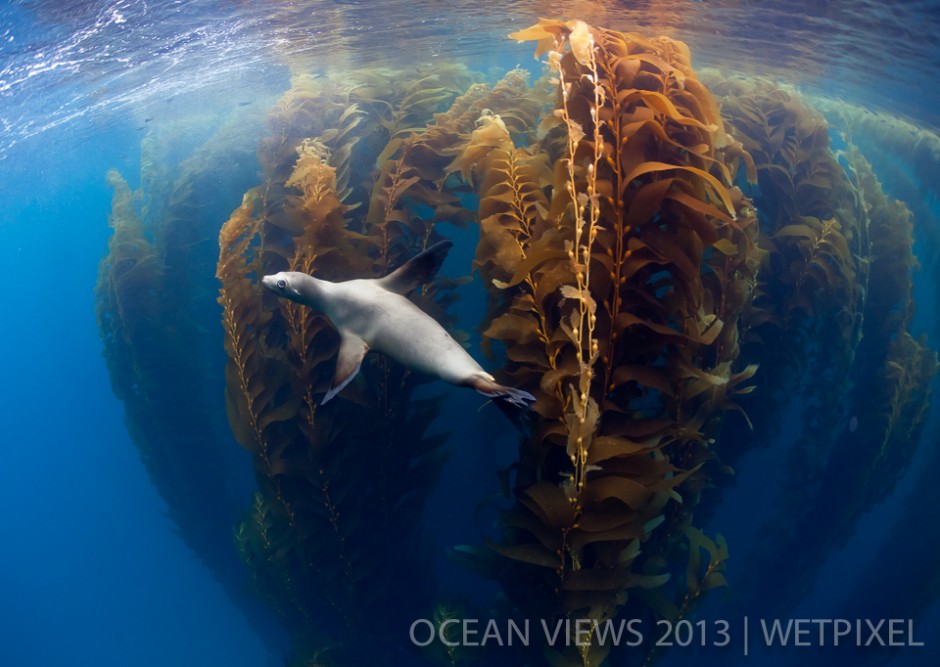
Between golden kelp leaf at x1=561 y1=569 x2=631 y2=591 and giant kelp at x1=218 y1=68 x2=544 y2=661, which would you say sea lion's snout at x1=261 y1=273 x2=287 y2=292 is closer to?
giant kelp at x1=218 y1=68 x2=544 y2=661

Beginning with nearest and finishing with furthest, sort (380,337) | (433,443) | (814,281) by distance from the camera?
(380,337) → (433,443) → (814,281)

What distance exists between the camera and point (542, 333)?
2.82m

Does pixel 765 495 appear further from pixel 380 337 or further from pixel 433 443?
pixel 380 337

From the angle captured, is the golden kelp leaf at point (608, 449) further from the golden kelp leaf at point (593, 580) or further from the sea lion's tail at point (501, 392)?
the golden kelp leaf at point (593, 580)

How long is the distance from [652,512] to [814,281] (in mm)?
3779

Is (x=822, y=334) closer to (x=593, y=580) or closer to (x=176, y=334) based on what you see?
(x=593, y=580)

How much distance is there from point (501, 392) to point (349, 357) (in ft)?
3.55

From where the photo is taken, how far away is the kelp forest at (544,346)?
9.18 ft

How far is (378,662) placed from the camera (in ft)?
18.7

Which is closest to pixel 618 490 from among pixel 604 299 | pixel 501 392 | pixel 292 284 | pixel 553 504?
pixel 553 504

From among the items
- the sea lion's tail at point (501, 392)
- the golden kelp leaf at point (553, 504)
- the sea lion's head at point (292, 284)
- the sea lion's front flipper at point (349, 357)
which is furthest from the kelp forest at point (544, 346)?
the sea lion's head at point (292, 284)

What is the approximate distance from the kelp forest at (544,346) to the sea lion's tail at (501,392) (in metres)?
0.27

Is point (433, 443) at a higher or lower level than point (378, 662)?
higher

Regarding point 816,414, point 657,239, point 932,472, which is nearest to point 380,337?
point 657,239
